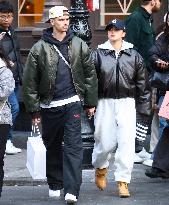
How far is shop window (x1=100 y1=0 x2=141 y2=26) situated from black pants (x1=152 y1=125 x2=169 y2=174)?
3.44 meters

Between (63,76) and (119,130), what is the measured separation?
36.1 inches

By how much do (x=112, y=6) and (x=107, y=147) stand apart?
4309mm

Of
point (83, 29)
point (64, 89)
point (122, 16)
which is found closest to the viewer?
point (64, 89)

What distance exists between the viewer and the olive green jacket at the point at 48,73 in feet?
29.2

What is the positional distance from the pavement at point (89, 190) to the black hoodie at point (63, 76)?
45.2 inches

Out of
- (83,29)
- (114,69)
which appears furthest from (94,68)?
(83,29)

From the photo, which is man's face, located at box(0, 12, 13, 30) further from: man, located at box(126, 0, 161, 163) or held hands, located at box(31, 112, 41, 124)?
held hands, located at box(31, 112, 41, 124)

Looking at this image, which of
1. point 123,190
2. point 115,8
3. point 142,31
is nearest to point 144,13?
point 142,31

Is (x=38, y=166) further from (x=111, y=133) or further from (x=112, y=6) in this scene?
(x=112, y=6)

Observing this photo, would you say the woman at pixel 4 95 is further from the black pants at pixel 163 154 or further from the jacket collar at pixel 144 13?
the jacket collar at pixel 144 13

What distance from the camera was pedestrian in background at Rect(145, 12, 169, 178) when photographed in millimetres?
10133

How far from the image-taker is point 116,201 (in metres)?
9.16

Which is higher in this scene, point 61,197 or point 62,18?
point 62,18

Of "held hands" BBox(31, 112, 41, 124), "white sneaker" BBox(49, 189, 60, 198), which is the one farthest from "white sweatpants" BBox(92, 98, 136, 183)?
"held hands" BBox(31, 112, 41, 124)
